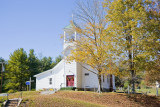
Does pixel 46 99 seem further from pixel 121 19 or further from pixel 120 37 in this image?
pixel 121 19

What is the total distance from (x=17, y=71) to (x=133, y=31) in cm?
3056

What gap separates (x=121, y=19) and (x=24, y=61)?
30091 millimetres

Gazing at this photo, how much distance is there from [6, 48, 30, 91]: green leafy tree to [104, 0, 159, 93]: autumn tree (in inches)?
1102

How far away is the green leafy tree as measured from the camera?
1619 inches

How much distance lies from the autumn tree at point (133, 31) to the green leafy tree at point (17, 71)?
91.9ft

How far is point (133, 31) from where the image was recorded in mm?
17344

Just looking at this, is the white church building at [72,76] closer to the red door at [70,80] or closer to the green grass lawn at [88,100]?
the red door at [70,80]

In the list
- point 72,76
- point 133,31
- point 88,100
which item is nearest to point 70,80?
point 72,76

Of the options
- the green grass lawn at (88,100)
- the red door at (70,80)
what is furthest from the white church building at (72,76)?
the green grass lawn at (88,100)

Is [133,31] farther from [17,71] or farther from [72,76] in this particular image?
[17,71]

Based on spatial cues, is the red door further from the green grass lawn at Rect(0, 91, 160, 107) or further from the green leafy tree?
the green leafy tree

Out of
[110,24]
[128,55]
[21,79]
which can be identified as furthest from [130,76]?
[21,79]

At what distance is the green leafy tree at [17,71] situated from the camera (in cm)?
4112

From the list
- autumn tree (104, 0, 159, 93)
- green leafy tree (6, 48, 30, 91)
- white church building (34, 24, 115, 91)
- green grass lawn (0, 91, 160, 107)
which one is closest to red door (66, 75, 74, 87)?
white church building (34, 24, 115, 91)
